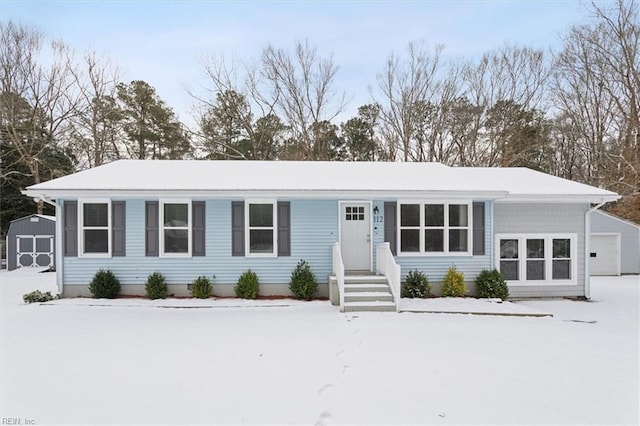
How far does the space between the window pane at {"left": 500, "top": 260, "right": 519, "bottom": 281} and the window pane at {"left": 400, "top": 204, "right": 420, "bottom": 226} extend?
3034 mm

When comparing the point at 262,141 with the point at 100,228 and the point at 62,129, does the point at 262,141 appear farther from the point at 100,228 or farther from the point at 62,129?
the point at 100,228

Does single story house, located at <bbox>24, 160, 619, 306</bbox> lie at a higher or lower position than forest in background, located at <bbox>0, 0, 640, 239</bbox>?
lower

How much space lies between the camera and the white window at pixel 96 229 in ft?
32.3

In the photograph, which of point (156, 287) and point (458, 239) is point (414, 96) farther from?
point (156, 287)

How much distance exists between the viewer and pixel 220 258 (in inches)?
392

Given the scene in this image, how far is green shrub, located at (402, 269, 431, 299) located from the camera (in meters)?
9.76

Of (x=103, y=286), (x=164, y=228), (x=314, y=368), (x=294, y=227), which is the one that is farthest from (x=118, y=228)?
(x=314, y=368)

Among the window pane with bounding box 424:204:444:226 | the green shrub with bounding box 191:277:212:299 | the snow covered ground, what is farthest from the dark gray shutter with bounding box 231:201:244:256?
the window pane with bounding box 424:204:444:226

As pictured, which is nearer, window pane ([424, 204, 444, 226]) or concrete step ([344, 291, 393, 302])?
concrete step ([344, 291, 393, 302])

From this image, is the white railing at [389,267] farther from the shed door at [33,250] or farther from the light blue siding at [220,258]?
the shed door at [33,250]

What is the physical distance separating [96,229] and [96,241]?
341 millimetres

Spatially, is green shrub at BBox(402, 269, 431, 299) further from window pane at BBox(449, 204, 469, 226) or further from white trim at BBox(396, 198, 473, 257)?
window pane at BBox(449, 204, 469, 226)

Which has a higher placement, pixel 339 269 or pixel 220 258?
pixel 220 258

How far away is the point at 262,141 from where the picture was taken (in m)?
24.0
